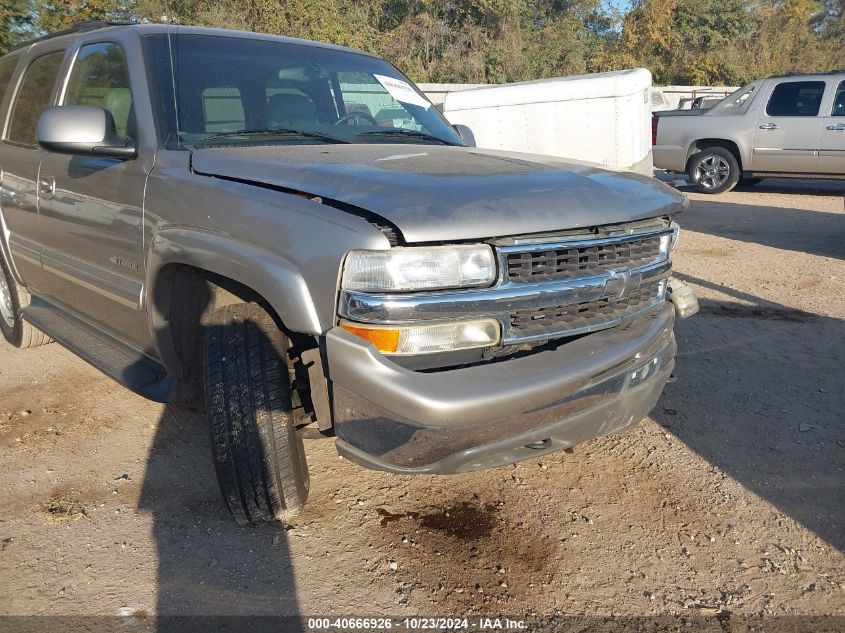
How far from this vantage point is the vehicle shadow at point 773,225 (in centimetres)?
810

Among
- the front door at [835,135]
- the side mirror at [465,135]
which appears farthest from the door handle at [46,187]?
the front door at [835,135]

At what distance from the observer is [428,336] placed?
2.15 m

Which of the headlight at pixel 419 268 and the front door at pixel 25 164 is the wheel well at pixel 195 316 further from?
the front door at pixel 25 164

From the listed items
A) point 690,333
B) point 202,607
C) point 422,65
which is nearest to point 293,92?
point 202,607

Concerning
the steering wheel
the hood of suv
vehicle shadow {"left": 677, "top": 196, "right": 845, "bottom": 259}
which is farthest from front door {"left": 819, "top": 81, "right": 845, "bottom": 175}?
the steering wheel

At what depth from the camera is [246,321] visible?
2.51m

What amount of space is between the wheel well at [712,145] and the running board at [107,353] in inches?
441

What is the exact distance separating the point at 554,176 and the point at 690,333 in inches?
114

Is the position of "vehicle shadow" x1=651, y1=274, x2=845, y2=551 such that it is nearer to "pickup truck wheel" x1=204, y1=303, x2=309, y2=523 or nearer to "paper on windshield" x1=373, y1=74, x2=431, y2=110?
"pickup truck wheel" x1=204, y1=303, x2=309, y2=523

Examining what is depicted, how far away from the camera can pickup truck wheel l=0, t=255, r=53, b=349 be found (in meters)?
4.49

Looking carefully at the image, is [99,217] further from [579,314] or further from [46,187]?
[579,314]

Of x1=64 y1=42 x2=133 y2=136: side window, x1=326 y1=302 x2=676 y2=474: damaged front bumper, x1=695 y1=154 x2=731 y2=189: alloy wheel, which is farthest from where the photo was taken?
x1=695 y1=154 x2=731 y2=189: alloy wheel

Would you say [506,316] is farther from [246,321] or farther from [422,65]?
[422,65]

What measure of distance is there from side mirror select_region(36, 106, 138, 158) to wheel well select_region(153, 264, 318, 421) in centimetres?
58
